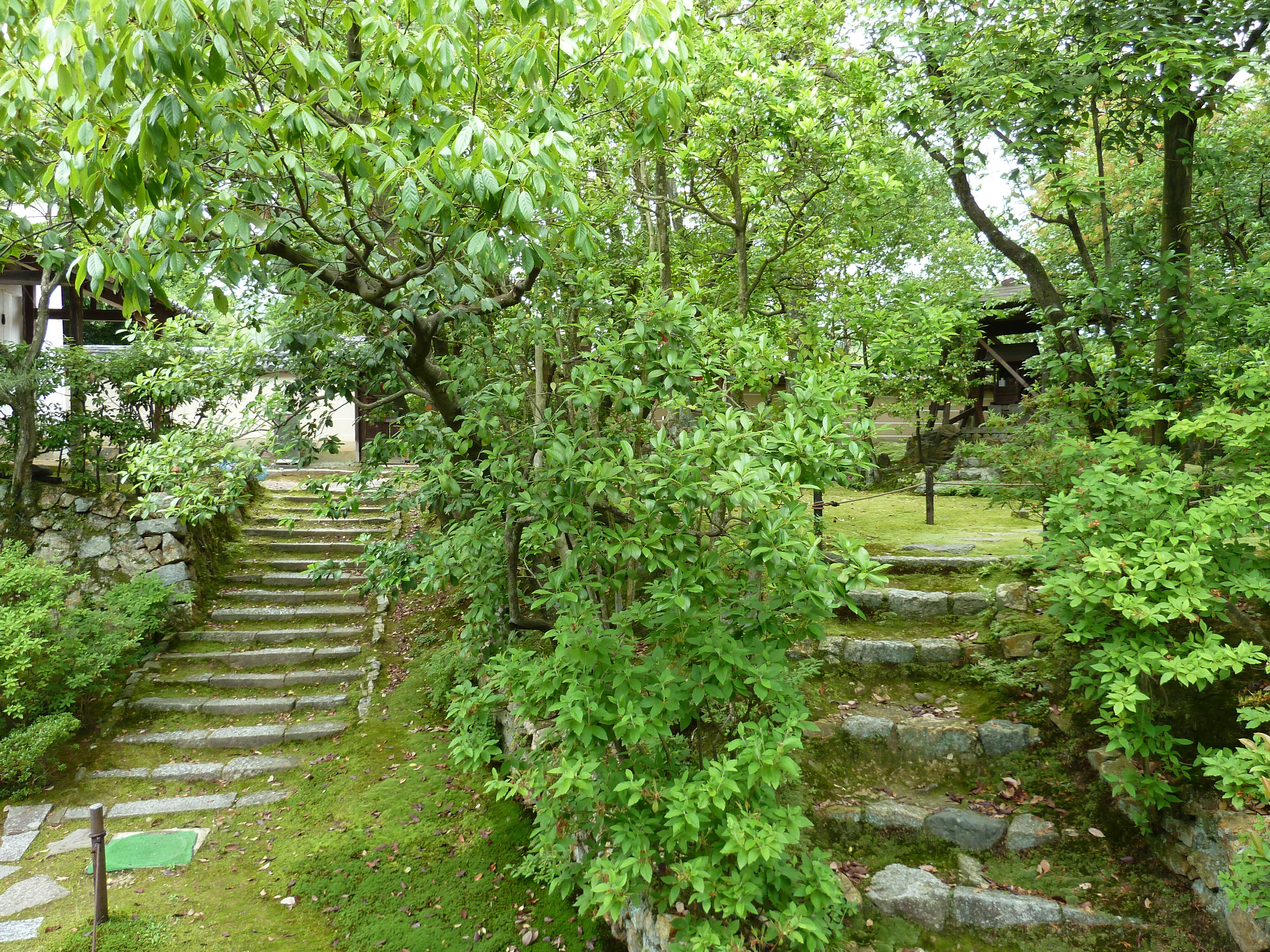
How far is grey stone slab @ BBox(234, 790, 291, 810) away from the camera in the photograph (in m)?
6.79

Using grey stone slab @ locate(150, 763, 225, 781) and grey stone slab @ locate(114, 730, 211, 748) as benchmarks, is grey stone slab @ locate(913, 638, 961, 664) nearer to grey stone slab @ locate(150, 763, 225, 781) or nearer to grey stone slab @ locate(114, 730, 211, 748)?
grey stone slab @ locate(150, 763, 225, 781)

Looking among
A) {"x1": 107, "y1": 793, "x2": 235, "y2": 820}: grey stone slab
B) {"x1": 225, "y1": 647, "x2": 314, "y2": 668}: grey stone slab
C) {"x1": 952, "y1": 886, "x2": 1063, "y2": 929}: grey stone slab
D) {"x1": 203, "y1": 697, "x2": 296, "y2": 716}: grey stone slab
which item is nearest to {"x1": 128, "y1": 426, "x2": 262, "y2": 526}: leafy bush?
{"x1": 203, "y1": 697, "x2": 296, "y2": 716}: grey stone slab

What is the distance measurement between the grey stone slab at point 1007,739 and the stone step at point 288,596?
826cm

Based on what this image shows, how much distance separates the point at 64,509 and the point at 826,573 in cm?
1118

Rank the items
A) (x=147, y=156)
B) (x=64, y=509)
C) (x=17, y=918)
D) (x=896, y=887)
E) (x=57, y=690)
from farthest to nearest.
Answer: (x=64, y=509) < (x=57, y=690) < (x=17, y=918) < (x=896, y=887) < (x=147, y=156)

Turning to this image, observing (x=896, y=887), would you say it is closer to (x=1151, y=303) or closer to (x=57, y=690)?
(x=1151, y=303)

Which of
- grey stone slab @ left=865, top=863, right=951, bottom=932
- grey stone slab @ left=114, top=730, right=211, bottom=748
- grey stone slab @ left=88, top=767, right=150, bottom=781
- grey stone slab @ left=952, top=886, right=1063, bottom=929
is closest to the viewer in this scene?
grey stone slab @ left=952, top=886, right=1063, bottom=929

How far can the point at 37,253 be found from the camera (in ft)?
17.0

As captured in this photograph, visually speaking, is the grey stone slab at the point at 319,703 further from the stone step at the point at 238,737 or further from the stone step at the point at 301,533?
the stone step at the point at 301,533

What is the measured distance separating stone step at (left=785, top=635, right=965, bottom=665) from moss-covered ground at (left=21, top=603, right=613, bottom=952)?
3.00m

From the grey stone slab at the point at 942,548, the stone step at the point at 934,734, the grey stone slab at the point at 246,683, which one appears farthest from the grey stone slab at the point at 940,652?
the grey stone slab at the point at 246,683

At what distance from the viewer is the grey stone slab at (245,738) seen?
25.5 ft

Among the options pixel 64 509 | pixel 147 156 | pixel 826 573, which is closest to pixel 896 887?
pixel 826 573

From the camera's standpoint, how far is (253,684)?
874cm
